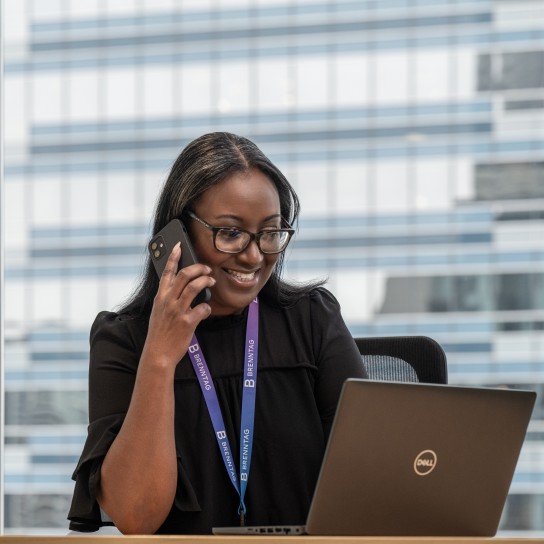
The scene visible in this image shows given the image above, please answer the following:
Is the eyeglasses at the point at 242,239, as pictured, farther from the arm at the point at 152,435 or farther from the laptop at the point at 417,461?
the laptop at the point at 417,461

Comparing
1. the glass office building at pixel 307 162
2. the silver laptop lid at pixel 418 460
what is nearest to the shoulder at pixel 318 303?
the silver laptop lid at pixel 418 460

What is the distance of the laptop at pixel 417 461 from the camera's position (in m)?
1.26

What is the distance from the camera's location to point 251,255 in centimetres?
178

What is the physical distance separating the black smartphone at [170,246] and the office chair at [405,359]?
1.73ft

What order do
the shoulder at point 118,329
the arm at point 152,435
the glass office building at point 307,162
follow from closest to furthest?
the arm at point 152,435 → the shoulder at point 118,329 → the glass office building at point 307,162

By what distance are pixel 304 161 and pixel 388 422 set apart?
7.20ft

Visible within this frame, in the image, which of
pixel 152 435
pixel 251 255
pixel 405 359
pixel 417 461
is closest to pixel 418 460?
pixel 417 461

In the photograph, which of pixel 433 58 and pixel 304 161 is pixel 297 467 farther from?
pixel 433 58

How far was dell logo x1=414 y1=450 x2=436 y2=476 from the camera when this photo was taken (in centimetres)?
129

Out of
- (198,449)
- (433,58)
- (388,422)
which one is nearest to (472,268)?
(433,58)

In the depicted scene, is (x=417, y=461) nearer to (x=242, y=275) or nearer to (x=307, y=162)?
(x=242, y=275)

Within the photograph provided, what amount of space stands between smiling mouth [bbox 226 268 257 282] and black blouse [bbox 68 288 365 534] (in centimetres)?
14

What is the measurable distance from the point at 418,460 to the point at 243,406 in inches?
22.6

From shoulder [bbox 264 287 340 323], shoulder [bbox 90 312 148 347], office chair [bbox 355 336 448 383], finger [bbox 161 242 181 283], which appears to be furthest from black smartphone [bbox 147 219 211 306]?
office chair [bbox 355 336 448 383]
